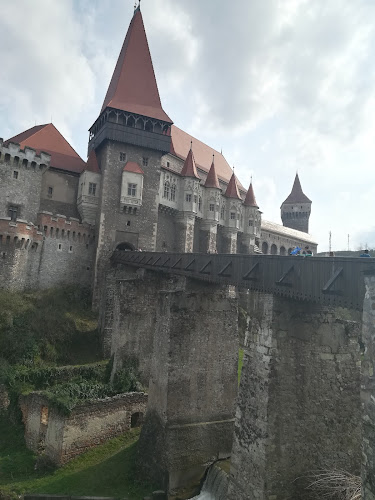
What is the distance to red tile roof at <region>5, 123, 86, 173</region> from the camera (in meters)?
30.6

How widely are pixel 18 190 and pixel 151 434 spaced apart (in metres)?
20.7

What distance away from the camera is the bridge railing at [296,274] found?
24.8 ft

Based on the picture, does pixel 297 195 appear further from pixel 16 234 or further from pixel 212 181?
pixel 16 234

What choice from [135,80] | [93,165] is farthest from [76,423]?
[135,80]

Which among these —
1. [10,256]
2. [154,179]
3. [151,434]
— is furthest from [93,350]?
[154,179]

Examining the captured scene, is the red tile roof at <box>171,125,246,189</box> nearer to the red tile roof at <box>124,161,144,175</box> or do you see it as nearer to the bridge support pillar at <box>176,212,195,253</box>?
the bridge support pillar at <box>176,212,195,253</box>

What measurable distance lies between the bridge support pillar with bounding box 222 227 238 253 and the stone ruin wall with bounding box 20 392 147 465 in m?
24.7

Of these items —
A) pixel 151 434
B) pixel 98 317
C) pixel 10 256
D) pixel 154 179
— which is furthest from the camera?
pixel 154 179

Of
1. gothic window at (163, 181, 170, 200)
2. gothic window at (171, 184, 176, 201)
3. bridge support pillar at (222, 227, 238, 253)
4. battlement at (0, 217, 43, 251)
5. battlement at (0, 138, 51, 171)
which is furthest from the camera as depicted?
bridge support pillar at (222, 227, 238, 253)

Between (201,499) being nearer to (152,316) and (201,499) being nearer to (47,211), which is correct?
(152,316)

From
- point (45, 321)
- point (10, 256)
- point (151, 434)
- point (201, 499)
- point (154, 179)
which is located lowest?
point (201, 499)

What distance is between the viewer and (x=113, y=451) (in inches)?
579

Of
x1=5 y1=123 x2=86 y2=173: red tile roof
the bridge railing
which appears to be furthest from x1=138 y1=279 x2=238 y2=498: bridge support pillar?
x1=5 y1=123 x2=86 y2=173: red tile roof

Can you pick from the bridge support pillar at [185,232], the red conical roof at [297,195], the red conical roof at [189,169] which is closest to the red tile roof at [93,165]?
the red conical roof at [189,169]
